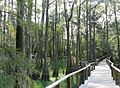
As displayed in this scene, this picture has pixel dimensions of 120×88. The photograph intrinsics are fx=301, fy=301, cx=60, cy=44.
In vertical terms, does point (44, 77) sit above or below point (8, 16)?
below

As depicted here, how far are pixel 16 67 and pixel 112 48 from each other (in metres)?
74.3

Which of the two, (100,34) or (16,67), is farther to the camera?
(100,34)

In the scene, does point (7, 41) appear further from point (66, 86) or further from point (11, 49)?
point (66, 86)

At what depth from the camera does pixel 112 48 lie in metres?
79.5

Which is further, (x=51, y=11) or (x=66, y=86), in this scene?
(x=51, y=11)

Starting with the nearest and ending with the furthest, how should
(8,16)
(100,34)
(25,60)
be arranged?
(25,60)
(8,16)
(100,34)

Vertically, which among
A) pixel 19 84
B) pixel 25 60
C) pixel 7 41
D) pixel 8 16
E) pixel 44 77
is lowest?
pixel 44 77

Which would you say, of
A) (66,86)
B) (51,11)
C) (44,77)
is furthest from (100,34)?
(66,86)

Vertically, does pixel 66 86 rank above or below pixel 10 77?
below

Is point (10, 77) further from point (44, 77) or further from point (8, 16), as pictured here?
point (44, 77)

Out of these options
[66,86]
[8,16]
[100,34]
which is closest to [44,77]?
[66,86]

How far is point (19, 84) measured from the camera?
670 centimetres

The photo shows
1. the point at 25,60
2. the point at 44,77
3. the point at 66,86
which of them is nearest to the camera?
the point at 25,60

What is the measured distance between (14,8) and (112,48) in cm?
7425
